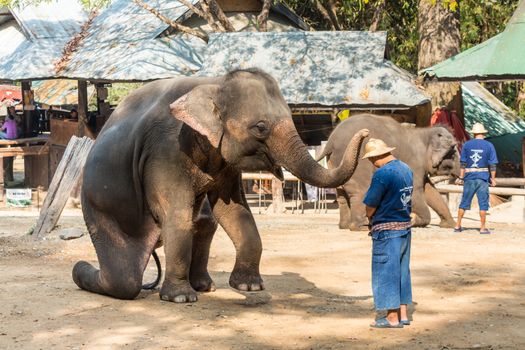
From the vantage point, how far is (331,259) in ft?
43.3

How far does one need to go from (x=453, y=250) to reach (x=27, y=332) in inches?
282

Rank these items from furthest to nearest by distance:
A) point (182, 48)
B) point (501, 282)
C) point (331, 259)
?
point (182, 48)
point (331, 259)
point (501, 282)

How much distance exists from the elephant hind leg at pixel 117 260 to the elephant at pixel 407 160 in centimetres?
733

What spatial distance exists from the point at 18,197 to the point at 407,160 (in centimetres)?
1088

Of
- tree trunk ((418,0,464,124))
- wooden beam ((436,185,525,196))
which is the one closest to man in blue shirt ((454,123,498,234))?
wooden beam ((436,185,525,196))

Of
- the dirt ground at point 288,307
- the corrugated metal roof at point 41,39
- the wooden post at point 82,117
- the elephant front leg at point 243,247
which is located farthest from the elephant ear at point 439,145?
the wooden post at point 82,117

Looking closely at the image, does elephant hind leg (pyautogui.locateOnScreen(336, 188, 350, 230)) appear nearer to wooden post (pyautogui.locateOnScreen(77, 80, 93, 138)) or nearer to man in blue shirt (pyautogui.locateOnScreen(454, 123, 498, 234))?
man in blue shirt (pyautogui.locateOnScreen(454, 123, 498, 234))

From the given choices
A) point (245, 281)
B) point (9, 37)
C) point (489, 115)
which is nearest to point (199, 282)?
point (245, 281)

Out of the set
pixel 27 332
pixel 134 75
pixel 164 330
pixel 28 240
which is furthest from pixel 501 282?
pixel 134 75

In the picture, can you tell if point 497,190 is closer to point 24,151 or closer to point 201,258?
Answer: point 201,258

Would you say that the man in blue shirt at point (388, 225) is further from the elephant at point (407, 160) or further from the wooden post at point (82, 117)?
the wooden post at point (82, 117)

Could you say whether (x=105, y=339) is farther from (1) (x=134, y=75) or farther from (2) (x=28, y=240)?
(1) (x=134, y=75)

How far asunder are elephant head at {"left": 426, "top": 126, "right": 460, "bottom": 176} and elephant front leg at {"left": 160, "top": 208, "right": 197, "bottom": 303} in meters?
8.46

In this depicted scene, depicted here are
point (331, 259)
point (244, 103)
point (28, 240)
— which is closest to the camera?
point (244, 103)
